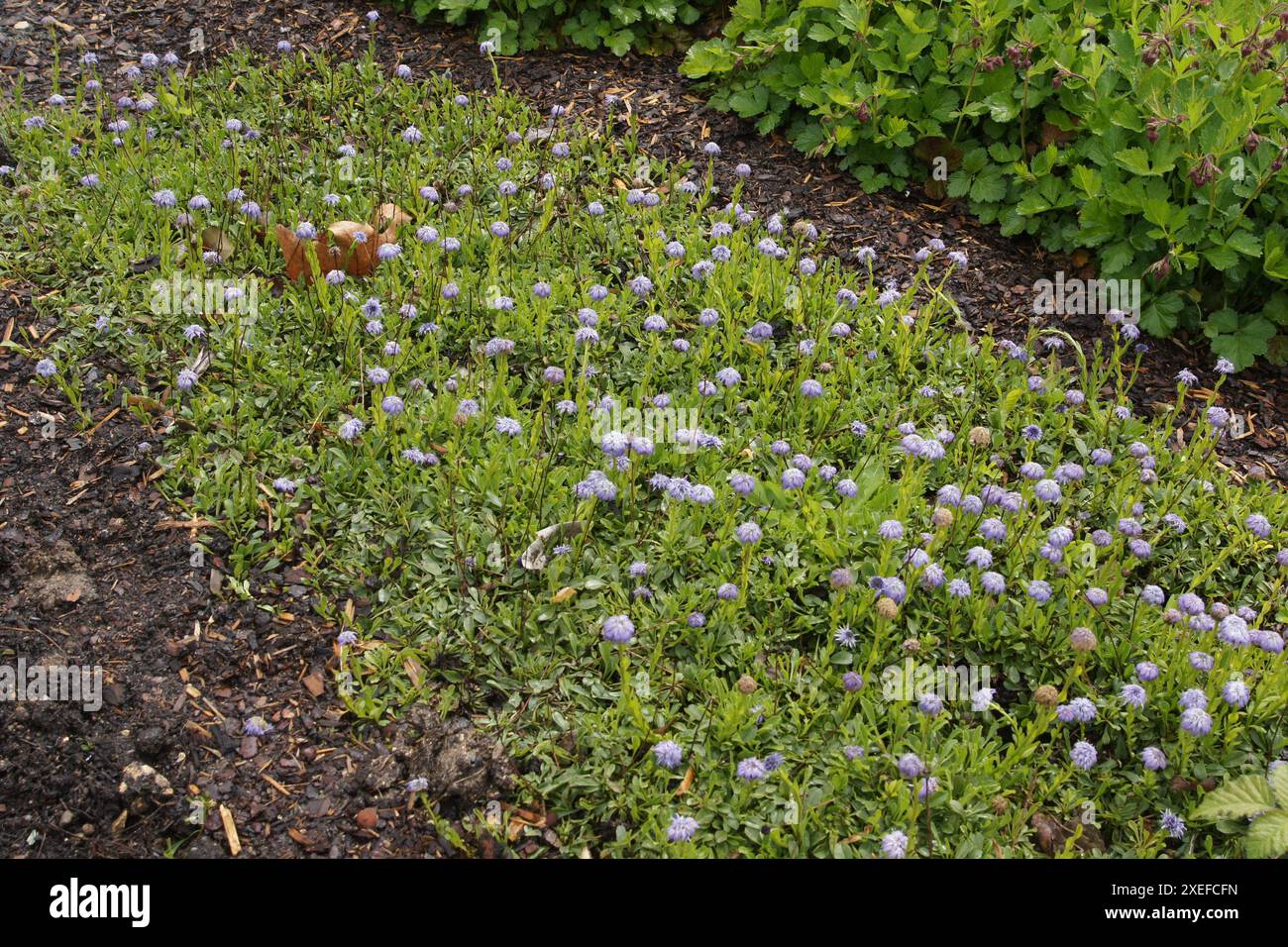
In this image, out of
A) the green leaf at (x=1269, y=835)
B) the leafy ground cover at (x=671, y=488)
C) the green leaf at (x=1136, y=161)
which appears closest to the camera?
the green leaf at (x=1269, y=835)

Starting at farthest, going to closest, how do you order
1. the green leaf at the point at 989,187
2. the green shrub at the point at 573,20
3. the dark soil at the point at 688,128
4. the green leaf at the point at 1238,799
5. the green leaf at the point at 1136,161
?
the green shrub at the point at 573,20 → the green leaf at the point at 989,187 → the dark soil at the point at 688,128 → the green leaf at the point at 1136,161 → the green leaf at the point at 1238,799

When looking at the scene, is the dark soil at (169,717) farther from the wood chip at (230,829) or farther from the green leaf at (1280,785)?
the green leaf at (1280,785)

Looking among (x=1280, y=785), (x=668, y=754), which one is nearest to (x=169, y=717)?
(x=668, y=754)

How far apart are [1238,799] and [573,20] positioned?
5.79 metres

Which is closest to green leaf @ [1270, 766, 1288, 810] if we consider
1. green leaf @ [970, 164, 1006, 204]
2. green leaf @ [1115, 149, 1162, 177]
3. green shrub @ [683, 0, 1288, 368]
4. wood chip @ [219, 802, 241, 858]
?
green shrub @ [683, 0, 1288, 368]

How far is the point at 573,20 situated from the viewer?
6.95 metres

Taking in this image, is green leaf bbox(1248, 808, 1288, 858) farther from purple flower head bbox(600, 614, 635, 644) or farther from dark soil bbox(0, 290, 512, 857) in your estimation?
dark soil bbox(0, 290, 512, 857)

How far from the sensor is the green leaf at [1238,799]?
129 inches

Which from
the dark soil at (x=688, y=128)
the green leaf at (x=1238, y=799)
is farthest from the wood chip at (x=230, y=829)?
the dark soil at (x=688, y=128)

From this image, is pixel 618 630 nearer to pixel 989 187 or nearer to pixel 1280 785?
pixel 1280 785

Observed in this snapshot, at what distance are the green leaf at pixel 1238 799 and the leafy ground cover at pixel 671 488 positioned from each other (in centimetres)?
8

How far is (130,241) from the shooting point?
532cm

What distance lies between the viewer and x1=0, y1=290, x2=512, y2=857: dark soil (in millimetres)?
3266

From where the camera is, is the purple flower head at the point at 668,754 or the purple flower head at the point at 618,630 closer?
the purple flower head at the point at 668,754
